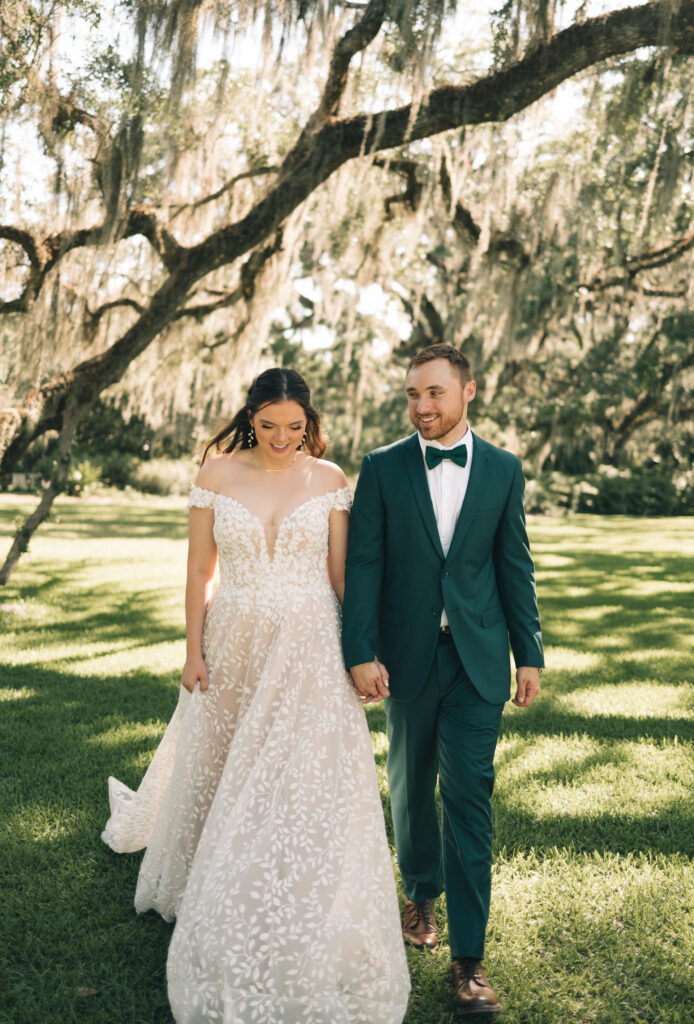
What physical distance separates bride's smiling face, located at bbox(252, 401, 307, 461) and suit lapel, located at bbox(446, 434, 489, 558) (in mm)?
648

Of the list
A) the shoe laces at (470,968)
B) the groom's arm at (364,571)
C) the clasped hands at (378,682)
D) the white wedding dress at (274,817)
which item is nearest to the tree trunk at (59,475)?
the white wedding dress at (274,817)

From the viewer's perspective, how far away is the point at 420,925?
3059 mm

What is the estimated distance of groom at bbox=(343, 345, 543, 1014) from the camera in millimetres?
2834

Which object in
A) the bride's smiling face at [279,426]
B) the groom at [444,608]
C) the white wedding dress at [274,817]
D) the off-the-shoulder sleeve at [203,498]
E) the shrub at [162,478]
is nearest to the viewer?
the white wedding dress at [274,817]

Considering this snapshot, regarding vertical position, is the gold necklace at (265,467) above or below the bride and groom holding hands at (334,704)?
above

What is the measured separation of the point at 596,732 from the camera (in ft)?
17.0

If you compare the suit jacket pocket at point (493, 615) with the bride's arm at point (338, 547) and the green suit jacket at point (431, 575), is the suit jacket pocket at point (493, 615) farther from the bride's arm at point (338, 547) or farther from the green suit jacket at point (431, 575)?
the bride's arm at point (338, 547)

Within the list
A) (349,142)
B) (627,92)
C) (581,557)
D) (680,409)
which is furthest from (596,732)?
(680,409)

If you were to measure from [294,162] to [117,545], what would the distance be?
7.94 metres

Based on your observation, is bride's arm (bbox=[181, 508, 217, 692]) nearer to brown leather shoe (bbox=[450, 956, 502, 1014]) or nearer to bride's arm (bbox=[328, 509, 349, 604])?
bride's arm (bbox=[328, 509, 349, 604])

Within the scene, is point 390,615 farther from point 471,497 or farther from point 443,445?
point 443,445

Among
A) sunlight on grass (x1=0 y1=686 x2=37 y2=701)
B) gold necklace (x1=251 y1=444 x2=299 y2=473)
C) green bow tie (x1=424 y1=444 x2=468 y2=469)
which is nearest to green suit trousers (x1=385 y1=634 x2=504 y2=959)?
green bow tie (x1=424 y1=444 x2=468 y2=469)

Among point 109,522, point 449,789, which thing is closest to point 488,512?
point 449,789

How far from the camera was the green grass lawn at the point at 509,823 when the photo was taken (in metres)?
2.72
